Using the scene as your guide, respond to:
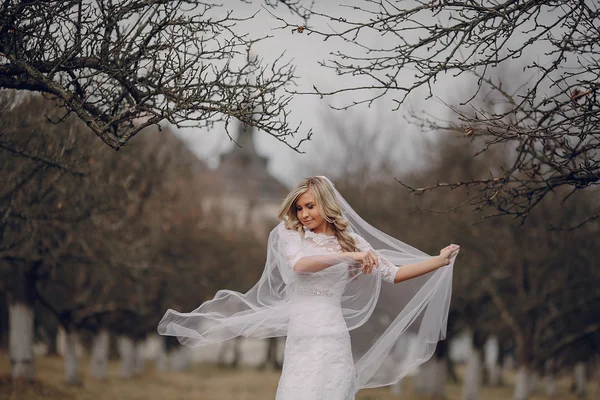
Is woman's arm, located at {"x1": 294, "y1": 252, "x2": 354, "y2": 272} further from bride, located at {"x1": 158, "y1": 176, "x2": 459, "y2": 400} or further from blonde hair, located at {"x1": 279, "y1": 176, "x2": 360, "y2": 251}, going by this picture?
blonde hair, located at {"x1": 279, "y1": 176, "x2": 360, "y2": 251}

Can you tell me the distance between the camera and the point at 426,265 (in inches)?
241

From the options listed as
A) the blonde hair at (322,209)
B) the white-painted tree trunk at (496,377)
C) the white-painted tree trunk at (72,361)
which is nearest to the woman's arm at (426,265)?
the blonde hair at (322,209)

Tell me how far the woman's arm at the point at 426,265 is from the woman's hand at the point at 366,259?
307mm

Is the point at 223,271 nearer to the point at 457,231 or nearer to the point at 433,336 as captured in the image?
the point at 457,231

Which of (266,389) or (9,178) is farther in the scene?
(266,389)

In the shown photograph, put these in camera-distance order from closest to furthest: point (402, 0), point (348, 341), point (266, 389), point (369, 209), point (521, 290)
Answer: point (348, 341)
point (402, 0)
point (521, 290)
point (266, 389)
point (369, 209)

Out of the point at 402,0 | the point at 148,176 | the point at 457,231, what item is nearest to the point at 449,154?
the point at 457,231

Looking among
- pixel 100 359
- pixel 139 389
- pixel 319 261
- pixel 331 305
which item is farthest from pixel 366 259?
pixel 100 359

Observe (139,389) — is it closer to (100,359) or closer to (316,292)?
(100,359)

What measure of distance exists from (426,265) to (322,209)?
953 millimetres

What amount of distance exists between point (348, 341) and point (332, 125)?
39434mm

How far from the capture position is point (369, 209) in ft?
93.4

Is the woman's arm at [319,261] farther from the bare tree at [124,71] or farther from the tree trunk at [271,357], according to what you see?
the tree trunk at [271,357]

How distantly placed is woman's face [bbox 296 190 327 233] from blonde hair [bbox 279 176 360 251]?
0.10 ft
